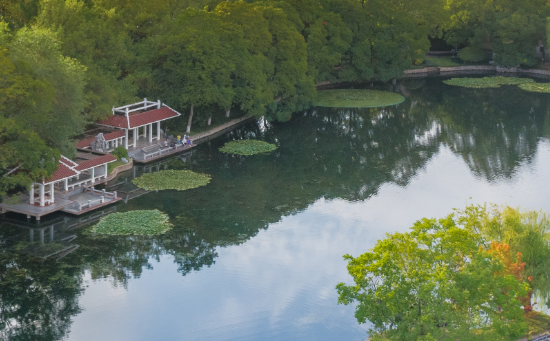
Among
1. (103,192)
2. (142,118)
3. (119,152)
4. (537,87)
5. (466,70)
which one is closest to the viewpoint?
(103,192)

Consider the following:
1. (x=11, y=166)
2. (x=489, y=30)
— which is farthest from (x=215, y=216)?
(x=489, y=30)

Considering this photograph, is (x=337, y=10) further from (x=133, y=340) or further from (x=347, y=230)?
(x=133, y=340)

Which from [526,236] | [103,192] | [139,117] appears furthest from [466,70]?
[526,236]

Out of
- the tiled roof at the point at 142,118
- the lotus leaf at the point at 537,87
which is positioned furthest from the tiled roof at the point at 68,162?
the lotus leaf at the point at 537,87

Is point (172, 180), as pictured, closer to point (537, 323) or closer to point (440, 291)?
point (537, 323)

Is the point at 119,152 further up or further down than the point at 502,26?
further down
